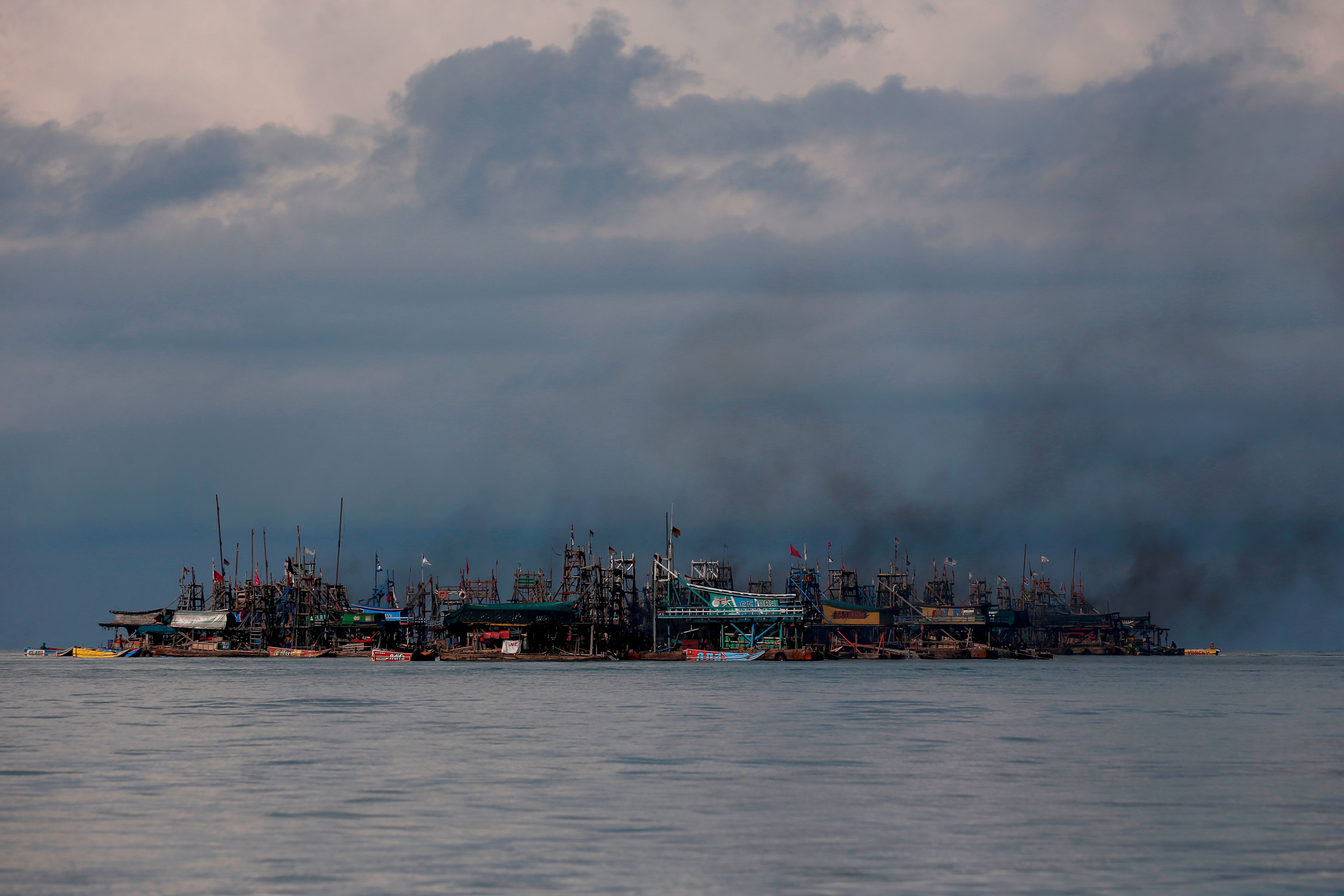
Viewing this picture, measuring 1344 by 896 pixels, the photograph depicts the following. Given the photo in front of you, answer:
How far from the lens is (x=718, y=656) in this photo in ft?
627

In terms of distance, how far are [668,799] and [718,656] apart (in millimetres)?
152501

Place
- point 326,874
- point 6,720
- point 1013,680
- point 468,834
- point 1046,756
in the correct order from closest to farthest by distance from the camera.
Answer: point 326,874
point 468,834
point 1046,756
point 6,720
point 1013,680

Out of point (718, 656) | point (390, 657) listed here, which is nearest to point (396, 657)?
point (390, 657)

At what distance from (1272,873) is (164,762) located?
37.6m

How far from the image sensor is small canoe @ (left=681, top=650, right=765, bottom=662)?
19025 cm

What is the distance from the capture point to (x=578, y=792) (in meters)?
41.5

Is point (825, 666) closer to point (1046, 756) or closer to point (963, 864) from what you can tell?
point (1046, 756)

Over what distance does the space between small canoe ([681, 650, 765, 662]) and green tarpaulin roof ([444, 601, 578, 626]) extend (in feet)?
58.4

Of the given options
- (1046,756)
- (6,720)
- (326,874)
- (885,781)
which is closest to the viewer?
(326,874)

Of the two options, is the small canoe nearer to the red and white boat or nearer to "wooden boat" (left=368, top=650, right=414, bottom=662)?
the red and white boat

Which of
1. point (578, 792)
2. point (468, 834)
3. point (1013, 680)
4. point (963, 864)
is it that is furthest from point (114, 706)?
point (1013, 680)

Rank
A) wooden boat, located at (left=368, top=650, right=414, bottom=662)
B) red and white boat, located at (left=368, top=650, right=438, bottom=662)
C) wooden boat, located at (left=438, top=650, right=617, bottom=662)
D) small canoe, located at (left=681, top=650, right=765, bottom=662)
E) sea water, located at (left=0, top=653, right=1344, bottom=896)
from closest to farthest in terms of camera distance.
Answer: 1. sea water, located at (left=0, top=653, right=1344, bottom=896)
2. wooden boat, located at (left=438, top=650, right=617, bottom=662)
3. small canoe, located at (left=681, top=650, right=765, bottom=662)
4. wooden boat, located at (left=368, top=650, right=414, bottom=662)
5. red and white boat, located at (left=368, top=650, right=438, bottom=662)

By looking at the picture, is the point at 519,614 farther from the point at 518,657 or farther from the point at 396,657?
the point at 396,657

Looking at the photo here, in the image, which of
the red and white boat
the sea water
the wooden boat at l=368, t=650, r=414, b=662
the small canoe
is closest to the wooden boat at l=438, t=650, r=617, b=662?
the red and white boat
